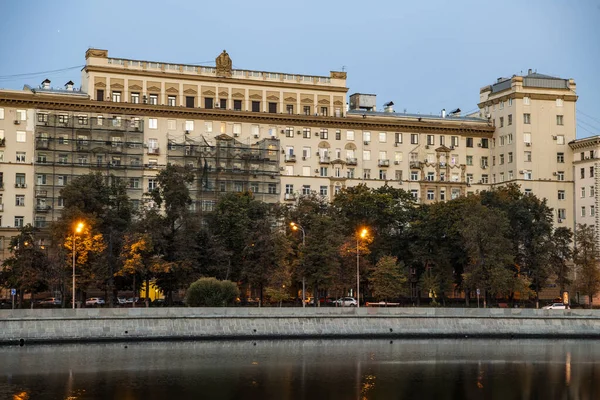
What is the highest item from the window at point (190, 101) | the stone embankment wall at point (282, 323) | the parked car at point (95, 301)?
the window at point (190, 101)

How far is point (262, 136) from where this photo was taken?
428 ft

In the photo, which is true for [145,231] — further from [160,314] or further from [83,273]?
[160,314]

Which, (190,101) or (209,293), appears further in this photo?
(190,101)

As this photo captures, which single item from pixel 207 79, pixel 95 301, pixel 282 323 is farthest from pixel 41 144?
pixel 282 323

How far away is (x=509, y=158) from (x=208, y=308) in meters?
63.7

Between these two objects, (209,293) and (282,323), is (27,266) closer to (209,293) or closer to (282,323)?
(209,293)

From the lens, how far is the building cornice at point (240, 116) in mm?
121062

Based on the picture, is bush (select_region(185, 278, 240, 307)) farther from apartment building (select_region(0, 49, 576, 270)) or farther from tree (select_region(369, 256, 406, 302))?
apartment building (select_region(0, 49, 576, 270))

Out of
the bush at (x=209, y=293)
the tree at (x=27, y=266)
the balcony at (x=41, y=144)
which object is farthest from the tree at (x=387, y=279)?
the balcony at (x=41, y=144)

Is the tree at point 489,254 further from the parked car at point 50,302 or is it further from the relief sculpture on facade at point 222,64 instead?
the parked car at point 50,302

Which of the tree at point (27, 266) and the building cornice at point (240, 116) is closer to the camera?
the tree at point (27, 266)

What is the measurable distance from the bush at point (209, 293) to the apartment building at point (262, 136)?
2887 cm

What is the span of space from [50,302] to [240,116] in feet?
114

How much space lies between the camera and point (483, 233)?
103812mm
